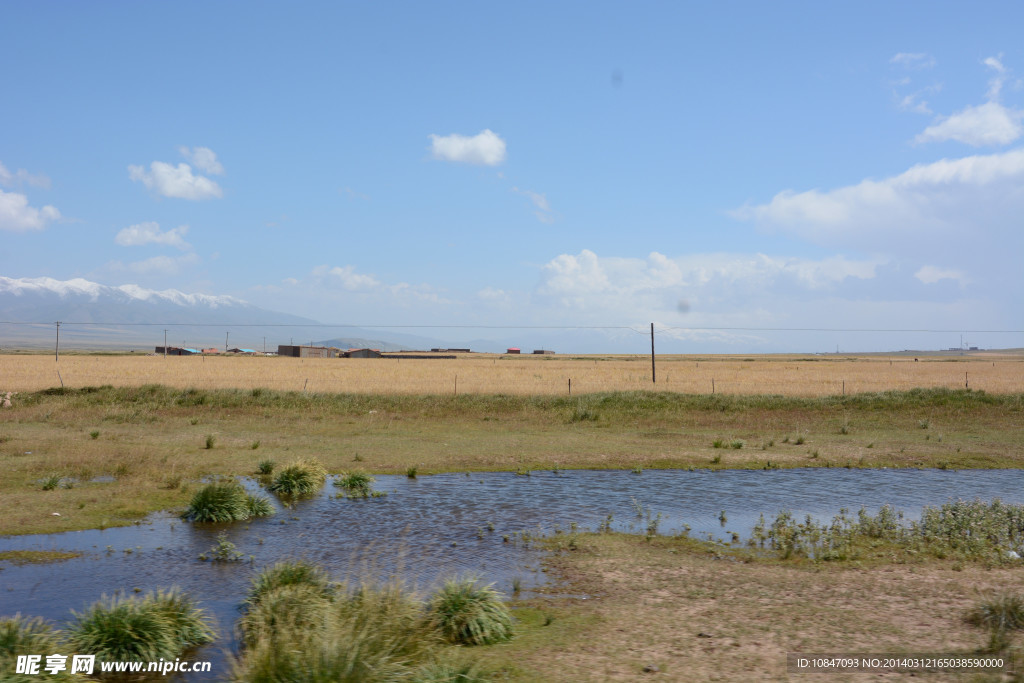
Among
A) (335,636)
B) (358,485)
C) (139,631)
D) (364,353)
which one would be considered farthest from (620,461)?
(364,353)

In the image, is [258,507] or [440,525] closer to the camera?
[440,525]

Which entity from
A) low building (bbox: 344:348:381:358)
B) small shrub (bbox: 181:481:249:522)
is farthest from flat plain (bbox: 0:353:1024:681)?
low building (bbox: 344:348:381:358)

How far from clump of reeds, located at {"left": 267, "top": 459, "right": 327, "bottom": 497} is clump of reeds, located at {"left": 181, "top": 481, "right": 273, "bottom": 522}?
7.04 ft

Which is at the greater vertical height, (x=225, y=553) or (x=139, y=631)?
(x=139, y=631)

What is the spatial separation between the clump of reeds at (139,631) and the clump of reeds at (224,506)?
21.0ft

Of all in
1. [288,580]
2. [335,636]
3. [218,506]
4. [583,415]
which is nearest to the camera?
[335,636]

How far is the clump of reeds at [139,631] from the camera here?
27.3ft

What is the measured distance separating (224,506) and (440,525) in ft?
15.5

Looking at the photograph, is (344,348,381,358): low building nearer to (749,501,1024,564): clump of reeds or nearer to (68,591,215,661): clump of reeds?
(749,501,1024,564): clump of reeds

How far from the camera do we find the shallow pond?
11.5 m

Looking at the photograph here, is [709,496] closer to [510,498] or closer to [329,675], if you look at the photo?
[510,498]

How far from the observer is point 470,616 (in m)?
9.11

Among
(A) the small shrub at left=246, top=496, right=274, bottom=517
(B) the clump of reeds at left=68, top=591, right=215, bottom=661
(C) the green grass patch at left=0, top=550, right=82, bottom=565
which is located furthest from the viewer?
(A) the small shrub at left=246, top=496, right=274, bottom=517

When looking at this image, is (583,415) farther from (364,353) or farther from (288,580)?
(364,353)
